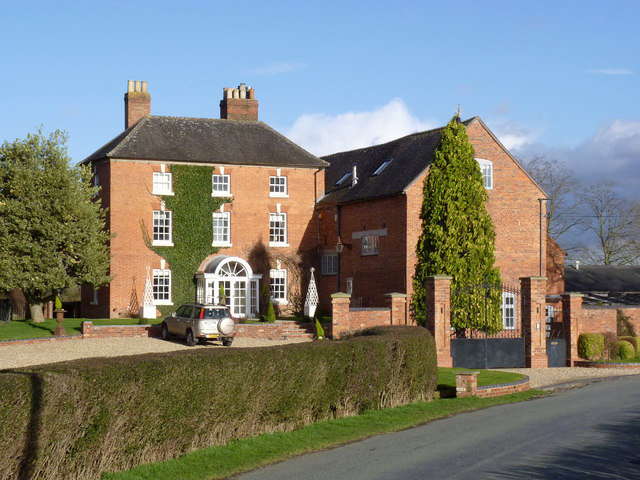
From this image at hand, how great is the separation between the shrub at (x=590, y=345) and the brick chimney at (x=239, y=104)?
2191 centimetres

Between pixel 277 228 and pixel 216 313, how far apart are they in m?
13.5

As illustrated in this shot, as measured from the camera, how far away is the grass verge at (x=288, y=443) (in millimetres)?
12086

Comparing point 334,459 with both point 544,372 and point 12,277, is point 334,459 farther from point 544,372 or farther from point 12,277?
point 12,277

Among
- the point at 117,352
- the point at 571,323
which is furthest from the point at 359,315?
the point at 117,352

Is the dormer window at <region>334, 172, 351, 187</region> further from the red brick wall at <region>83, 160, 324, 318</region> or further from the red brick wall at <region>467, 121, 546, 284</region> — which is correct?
the red brick wall at <region>467, 121, 546, 284</region>

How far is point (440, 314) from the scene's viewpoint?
1113 inches

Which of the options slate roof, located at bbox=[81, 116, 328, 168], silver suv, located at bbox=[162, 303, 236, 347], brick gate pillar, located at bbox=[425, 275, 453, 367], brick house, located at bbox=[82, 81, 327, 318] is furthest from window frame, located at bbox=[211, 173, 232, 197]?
brick gate pillar, located at bbox=[425, 275, 453, 367]

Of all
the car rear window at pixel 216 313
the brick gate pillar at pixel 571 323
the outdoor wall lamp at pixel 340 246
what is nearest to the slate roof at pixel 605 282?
the outdoor wall lamp at pixel 340 246

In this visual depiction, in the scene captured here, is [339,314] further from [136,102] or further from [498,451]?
[136,102]

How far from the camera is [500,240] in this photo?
3916cm

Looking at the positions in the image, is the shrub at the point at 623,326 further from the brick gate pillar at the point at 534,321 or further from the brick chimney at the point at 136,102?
the brick chimney at the point at 136,102

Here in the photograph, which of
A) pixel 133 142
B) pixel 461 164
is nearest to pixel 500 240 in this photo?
pixel 461 164

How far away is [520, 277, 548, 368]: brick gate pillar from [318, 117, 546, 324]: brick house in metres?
7.40

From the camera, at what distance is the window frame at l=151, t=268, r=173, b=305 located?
40281 mm
